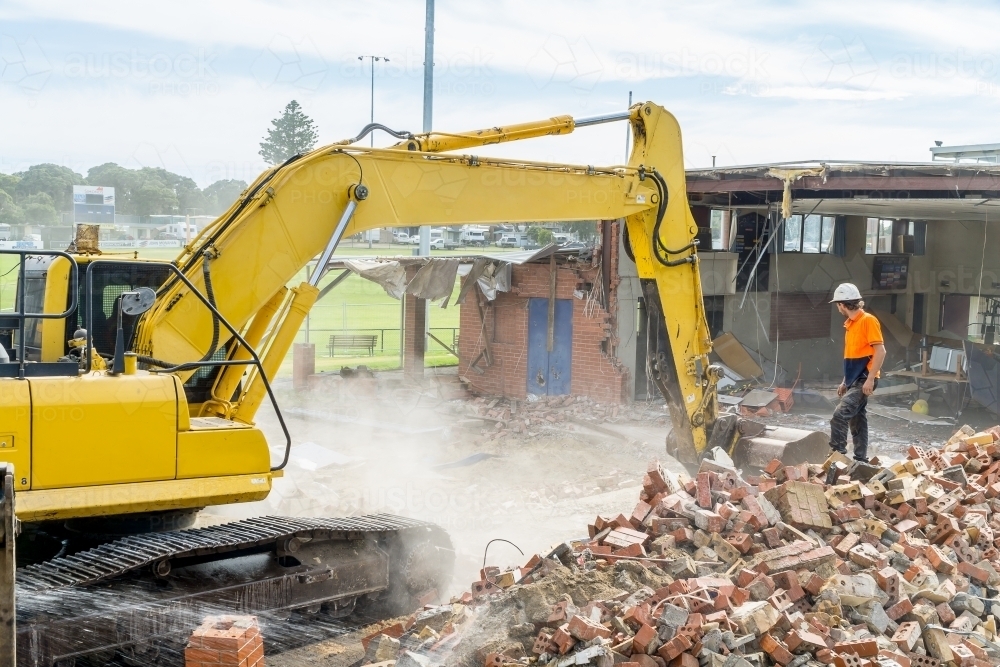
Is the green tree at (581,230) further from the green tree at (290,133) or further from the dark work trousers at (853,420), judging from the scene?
the dark work trousers at (853,420)

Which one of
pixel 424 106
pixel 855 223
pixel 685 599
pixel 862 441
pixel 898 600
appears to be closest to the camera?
pixel 685 599

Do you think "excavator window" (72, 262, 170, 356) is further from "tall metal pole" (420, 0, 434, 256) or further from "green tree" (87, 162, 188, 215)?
→ "green tree" (87, 162, 188, 215)

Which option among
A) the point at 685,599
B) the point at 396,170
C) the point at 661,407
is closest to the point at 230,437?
the point at 396,170

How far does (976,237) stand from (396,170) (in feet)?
59.5

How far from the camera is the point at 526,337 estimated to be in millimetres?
19531

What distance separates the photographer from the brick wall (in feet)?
59.6

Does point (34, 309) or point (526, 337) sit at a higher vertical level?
point (34, 309)

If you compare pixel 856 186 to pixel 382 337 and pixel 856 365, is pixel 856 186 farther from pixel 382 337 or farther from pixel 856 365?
pixel 382 337

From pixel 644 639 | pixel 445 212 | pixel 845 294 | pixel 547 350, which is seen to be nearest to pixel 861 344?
pixel 845 294

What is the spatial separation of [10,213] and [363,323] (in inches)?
575

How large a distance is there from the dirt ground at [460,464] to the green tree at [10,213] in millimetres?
11212

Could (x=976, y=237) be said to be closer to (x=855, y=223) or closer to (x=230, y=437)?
(x=855, y=223)

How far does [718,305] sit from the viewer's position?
19.4m

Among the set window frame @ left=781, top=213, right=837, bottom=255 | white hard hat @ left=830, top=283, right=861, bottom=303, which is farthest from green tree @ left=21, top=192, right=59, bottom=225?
white hard hat @ left=830, top=283, right=861, bottom=303
